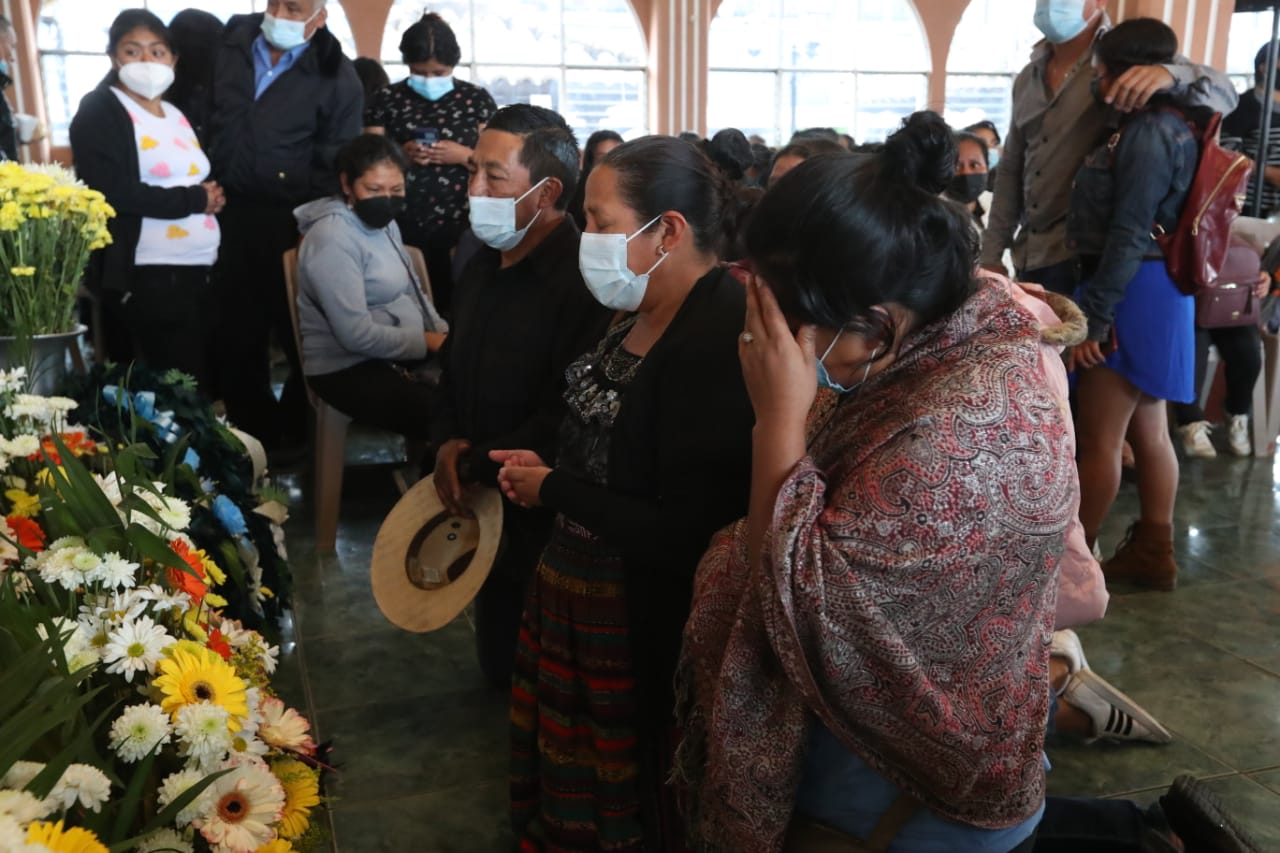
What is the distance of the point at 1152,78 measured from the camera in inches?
108

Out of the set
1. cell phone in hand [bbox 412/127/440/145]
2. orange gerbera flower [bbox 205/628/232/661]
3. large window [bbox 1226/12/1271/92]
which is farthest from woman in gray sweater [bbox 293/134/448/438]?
large window [bbox 1226/12/1271/92]

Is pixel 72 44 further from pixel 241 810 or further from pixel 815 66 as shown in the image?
pixel 241 810

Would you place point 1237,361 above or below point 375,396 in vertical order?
below

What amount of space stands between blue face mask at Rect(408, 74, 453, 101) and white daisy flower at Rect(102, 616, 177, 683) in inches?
144

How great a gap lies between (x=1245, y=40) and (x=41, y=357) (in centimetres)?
1342

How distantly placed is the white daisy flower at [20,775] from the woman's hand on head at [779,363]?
30.8 inches

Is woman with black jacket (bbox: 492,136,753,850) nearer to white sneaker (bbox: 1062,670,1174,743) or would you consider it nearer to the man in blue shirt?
white sneaker (bbox: 1062,670,1174,743)

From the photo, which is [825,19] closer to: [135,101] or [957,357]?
[135,101]

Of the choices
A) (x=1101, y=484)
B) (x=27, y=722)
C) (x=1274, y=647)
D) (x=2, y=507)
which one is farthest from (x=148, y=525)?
(x=1274, y=647)

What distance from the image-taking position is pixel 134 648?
106 cm

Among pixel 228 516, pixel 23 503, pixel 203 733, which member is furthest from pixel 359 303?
pixel 203 733

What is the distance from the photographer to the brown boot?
3.24 metres

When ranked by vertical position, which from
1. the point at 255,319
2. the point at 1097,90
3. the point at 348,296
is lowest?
the point at 255,319

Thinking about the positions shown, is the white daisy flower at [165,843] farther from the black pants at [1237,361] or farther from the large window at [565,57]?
the large window at [565,57]
